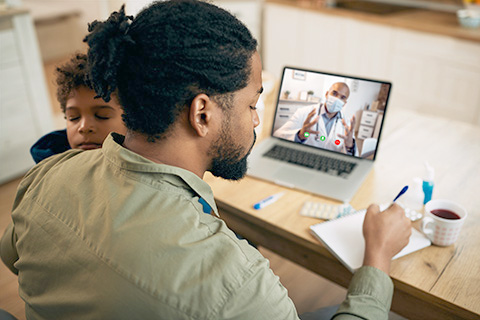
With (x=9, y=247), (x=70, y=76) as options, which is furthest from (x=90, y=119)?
(x=9, y=247)

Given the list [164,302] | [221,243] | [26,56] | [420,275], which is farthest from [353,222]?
[26,56]

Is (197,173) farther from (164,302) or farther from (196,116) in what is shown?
(164,302)

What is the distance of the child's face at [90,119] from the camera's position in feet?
4.36

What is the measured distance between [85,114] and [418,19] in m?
2.71

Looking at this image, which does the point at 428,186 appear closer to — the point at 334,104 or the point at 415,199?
the point at 415,199

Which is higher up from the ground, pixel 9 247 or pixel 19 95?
pixel 19 95

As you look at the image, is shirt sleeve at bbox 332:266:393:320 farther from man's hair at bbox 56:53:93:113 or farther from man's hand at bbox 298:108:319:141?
man's hair at bbox 56:53:93:113

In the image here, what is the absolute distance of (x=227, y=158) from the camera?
918 millimetres

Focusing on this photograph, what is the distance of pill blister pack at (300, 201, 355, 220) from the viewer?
119 cm

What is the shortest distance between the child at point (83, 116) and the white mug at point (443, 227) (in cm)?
88

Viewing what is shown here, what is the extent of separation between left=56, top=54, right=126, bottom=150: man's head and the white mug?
88 centimetres

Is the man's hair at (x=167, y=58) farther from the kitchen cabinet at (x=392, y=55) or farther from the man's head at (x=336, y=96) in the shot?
the kitchen cabinet at (x=392, y=55)

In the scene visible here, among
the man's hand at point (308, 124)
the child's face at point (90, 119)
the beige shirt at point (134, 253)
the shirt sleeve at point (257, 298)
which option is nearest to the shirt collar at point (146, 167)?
the beige shirt at point (134, 253)

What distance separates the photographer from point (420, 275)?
992mm
